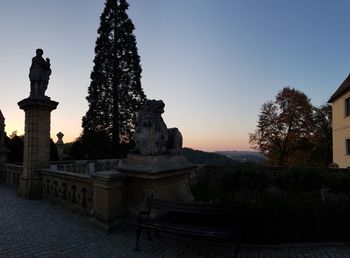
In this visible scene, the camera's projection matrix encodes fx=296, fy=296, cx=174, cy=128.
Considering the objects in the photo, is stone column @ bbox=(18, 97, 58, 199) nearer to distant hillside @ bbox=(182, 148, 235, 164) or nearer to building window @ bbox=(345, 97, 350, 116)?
distant hillside @ bbox=(182, 148, 235, 164)

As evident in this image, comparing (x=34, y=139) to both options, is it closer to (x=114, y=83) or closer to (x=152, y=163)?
(x=152, y=163)

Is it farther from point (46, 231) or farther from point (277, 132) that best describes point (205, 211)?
point (277, 132)

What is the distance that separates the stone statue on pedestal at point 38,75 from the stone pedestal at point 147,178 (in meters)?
5.15

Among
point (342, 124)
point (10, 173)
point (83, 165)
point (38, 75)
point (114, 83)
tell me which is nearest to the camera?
point (38, 75)

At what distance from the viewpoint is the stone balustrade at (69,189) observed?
698cm

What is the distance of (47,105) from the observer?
9.60m

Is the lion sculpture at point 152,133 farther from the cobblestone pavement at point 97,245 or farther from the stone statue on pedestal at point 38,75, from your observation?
the stone statue on pedestal at point 38,75

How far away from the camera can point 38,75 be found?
9.80 metres

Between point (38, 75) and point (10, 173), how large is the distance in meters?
5.25

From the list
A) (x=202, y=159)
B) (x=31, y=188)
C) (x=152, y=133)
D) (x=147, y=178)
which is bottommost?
(x=202, y=159)

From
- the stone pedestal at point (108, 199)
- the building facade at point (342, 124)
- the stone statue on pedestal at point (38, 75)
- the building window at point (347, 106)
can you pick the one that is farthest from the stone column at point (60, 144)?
the building window at point (347, 106)

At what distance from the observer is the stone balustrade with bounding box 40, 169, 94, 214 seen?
275 inches

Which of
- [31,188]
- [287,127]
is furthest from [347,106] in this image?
[31,188]

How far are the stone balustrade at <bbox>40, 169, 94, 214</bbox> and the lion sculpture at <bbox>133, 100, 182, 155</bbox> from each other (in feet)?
5.41
